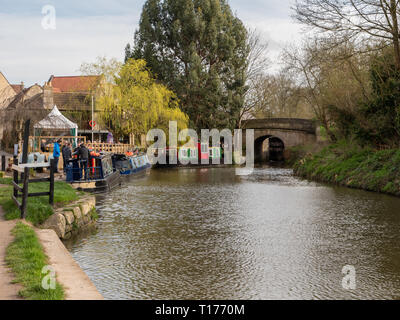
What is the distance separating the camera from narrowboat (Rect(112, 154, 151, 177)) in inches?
883

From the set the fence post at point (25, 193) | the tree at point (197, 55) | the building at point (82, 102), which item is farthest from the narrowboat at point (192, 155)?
the fence post at point (25, 193)

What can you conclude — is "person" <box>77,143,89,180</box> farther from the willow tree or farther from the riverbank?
the willow tree

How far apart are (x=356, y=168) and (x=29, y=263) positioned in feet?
56.2

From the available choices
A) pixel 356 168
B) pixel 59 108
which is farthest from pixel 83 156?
pixel 59 108

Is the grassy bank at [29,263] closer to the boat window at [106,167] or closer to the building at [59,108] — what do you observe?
the boat window at [106,167]

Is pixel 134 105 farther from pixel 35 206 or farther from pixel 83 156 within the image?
pixel 35 206

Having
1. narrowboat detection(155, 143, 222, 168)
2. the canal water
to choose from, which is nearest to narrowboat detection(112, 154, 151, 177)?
the canal water

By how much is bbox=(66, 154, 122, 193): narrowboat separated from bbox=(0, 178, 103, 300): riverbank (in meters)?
5.06

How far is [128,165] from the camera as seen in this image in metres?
23.1

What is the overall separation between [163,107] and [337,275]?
1070 inches

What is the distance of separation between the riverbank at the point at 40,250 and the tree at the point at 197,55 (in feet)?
87.7

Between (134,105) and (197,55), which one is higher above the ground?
(197,55)

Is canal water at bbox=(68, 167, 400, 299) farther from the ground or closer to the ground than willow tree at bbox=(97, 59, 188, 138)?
closer to the ground

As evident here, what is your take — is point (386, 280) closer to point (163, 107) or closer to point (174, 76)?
point (163, 107)
